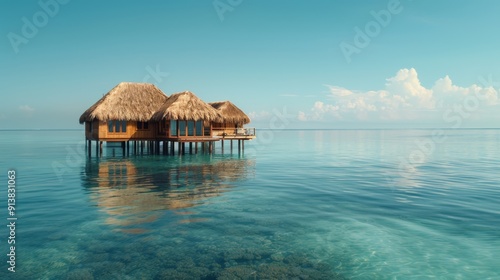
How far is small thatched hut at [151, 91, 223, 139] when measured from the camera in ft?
106

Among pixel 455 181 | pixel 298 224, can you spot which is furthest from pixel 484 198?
pixel 298 224

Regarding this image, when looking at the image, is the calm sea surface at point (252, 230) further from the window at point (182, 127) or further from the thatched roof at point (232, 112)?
the thatched roof at point (232, 112)

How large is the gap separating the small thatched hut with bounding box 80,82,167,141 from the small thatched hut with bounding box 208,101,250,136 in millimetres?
7635

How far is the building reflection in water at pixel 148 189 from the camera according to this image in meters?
13.0

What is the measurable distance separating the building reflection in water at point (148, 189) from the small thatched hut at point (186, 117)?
5865mm

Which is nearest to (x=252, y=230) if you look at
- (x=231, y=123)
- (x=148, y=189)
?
(x=148, y=189)

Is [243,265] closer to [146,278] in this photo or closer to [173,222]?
[146,278]

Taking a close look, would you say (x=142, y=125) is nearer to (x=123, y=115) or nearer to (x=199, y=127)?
(x=123, y=115)

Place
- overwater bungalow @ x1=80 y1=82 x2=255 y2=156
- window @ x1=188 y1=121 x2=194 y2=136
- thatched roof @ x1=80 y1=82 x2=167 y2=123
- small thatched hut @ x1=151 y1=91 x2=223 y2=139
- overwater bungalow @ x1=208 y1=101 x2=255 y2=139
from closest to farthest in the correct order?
1. small thatched hut @ x1=151 y1=91 x2=223 y2=139
2. thatched roof @ x1=80 y1=82 x2=167 y2=123
3. overwater bungalow @ x1=80 y1=82 x2=255 y2=156
4. window @ x1=188 y1=121 x2=194 y2=136
5. overwater bungalow @ x1=208 y1=101 x2=255 y2=139

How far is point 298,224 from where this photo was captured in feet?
39.5

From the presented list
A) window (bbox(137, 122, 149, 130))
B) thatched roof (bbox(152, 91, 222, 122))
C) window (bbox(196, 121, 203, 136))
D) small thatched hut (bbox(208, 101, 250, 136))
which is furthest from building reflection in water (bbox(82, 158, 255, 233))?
small thatched hut (bbox(208, 101, 250, 136))

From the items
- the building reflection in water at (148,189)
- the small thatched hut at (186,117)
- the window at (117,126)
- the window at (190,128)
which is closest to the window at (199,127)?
the small thatched hut at (186,117)

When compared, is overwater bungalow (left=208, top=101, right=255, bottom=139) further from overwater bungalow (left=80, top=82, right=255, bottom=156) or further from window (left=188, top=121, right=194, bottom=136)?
window (left=188, top=121, right=194, bottom=136)

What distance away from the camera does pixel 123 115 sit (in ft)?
108
